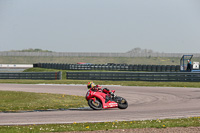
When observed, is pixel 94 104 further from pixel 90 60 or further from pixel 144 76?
pixel 90 60

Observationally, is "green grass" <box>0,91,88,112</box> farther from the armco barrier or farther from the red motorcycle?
the armco barrier

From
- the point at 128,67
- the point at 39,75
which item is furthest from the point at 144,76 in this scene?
the point at 128,67

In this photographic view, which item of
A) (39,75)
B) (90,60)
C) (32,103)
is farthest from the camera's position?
(90,60)

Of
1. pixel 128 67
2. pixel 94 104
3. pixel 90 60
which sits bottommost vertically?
pixel 94 104

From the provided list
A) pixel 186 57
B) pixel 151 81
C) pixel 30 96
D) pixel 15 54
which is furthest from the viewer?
pixel 15 54

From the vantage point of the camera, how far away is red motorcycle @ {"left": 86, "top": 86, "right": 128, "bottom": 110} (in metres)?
15.6

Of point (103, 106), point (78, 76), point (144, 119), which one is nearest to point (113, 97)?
point (103, 106)

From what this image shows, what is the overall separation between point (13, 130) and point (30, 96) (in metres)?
10.3

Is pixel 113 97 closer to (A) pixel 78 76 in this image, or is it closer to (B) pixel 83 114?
(B) pixel 83 114

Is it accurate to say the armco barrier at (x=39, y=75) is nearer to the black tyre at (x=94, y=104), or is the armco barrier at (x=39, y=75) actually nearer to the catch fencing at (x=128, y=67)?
the catch fencing at (x=128, y=67)

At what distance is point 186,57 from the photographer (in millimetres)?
42375

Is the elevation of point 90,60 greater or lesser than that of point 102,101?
greater

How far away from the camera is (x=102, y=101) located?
15.6 metres

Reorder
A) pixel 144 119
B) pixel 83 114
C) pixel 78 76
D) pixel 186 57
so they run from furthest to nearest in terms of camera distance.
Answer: pixel 186 57, pixel 78 76, pixel 83 114, pixel 144 119
